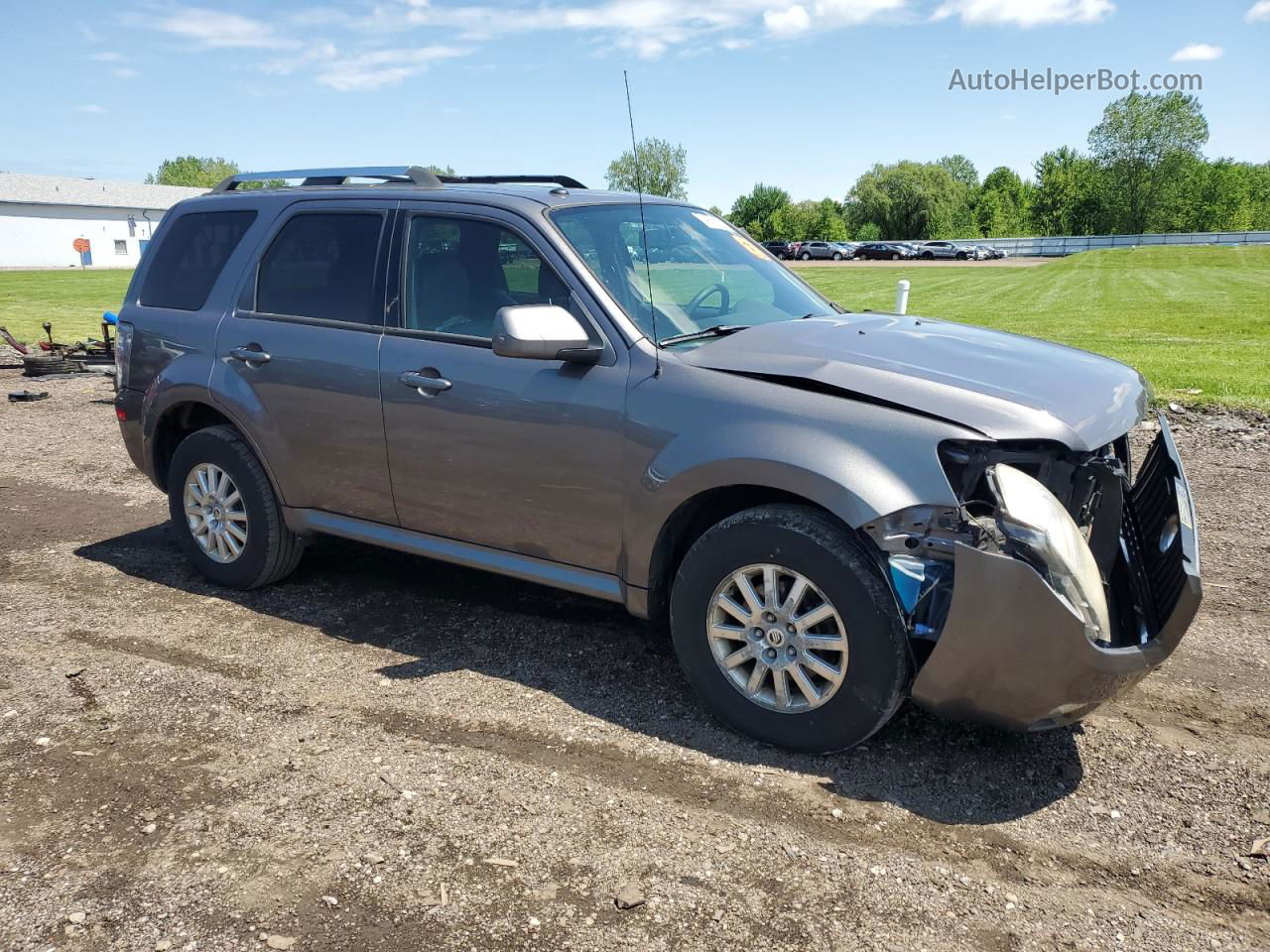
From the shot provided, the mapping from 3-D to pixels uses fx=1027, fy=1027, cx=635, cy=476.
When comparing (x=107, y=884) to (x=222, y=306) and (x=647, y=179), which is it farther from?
(x=647, y=179)

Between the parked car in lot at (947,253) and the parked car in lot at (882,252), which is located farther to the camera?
the parked car in lot at (882,252)

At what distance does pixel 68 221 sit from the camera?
8231 centimetres

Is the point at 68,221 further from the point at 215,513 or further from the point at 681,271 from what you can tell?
the point at 681,271

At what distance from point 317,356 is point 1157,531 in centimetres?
369

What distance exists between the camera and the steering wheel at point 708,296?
4387 mm

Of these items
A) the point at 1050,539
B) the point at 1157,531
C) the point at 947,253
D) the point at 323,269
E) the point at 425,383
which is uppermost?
the point at 947,253

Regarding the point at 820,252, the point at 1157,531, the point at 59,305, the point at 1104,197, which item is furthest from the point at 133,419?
the point at 1104,197

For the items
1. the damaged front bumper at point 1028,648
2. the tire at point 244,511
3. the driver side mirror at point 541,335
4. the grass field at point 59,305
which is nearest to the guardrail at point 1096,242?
the grass field at point 59,305

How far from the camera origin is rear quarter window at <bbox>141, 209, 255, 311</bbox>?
5449mm

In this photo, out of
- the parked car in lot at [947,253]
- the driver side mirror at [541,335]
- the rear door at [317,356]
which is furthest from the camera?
the parked car in lot at [947,253]

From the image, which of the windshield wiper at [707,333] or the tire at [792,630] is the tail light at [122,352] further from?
the tire at [792,630]

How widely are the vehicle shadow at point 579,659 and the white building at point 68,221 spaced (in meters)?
77.5

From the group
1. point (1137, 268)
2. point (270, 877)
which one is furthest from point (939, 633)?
point (1137, 268)

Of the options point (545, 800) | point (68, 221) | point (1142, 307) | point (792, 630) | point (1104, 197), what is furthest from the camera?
point (1104, 197)
